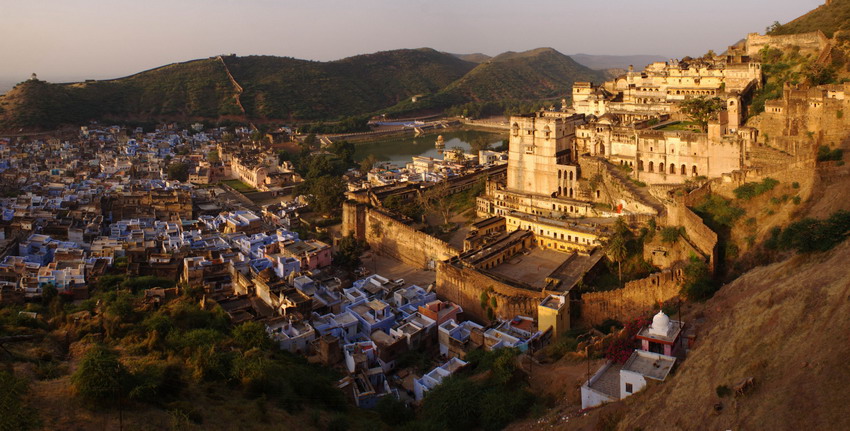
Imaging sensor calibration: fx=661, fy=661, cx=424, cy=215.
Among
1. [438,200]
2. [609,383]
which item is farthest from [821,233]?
[438,200]

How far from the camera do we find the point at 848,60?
1608cm

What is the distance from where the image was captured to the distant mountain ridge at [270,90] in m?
44.6

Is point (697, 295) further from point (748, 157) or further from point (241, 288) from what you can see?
point (241, 288)

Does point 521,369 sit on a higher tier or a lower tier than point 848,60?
lower

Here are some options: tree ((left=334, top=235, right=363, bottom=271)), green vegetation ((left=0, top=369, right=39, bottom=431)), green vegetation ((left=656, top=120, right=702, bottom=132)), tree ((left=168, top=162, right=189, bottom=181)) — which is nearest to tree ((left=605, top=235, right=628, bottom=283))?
green vegetation ((left=656, top=120, right=702, bottom=132))

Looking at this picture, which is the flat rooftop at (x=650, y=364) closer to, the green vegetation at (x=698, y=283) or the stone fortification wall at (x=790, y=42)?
the green vegetation at (x=698, y=283)

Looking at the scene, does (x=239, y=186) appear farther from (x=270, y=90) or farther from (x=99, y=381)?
(x=270, y=90)

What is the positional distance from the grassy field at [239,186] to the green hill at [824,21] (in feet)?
68.2

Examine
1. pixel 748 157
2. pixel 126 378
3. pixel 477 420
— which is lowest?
pixel 477 420

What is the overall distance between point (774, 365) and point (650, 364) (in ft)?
5.19

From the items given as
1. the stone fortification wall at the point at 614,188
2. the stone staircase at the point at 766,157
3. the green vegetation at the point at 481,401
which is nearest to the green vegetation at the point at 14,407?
the green vegetation at the point at 481,401

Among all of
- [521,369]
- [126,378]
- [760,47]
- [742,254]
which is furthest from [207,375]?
[760,47]

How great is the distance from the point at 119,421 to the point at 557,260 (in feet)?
34.3

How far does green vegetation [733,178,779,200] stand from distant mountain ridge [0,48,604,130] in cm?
3998
